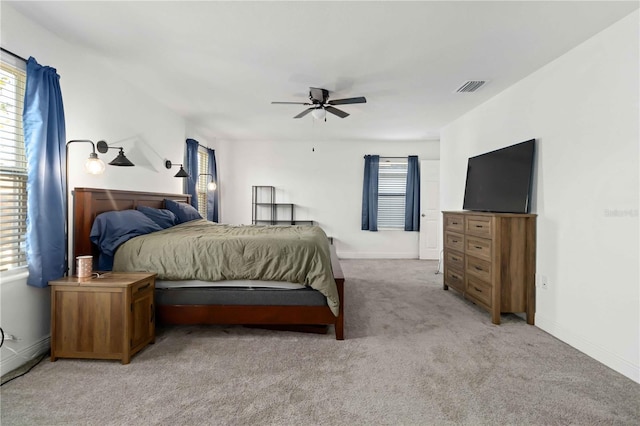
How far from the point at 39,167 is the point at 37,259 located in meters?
0.65

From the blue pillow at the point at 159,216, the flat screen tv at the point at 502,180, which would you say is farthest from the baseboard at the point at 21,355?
the flat screen tv at the point at 502,180

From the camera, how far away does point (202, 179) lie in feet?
18.2

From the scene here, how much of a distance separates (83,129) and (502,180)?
426 cm

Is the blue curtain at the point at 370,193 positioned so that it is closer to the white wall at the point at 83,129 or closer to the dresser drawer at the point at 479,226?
the dresser drawer at the point at 479,226

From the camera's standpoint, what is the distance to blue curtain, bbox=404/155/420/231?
6.16 meters

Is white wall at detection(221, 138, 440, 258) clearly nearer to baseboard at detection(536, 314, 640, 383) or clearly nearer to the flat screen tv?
the flat screen tv

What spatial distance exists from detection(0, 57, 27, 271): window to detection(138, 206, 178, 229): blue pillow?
1.13 m

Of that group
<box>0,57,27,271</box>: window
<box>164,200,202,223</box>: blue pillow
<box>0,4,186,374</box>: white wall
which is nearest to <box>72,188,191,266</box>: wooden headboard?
<box>0,4,186,374</box>: white wall

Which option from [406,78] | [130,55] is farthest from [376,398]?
[130,55]

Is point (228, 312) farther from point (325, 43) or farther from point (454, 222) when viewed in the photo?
point (454, 222)

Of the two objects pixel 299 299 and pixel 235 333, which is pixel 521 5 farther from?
pixel 235 333

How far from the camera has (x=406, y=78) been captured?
308 centimetres

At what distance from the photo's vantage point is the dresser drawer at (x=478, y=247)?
3020 millimetres

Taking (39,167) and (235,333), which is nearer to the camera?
(39,167)
